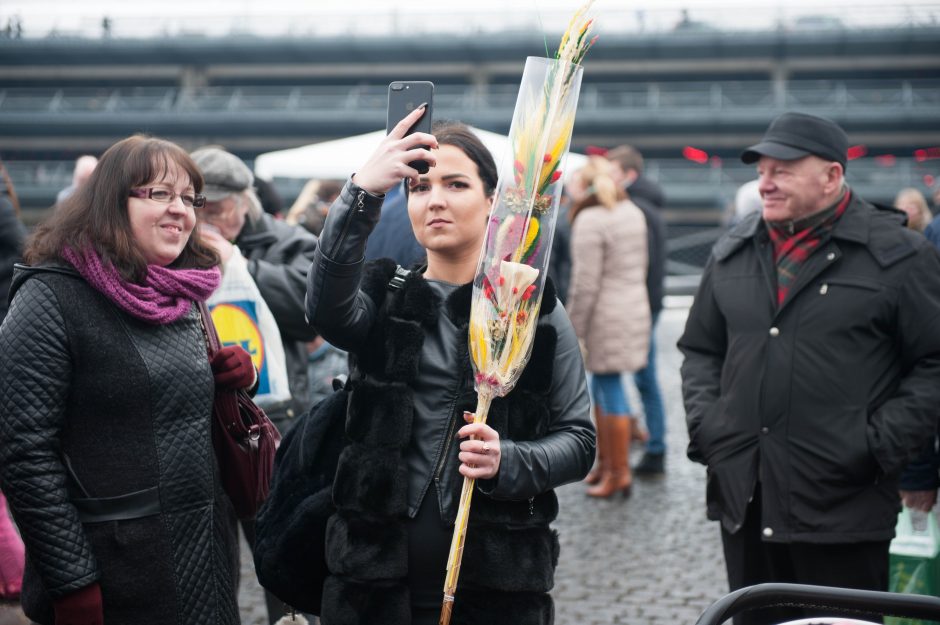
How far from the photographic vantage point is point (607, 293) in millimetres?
7449

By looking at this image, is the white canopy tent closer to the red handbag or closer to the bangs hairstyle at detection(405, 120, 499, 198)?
the red handbag

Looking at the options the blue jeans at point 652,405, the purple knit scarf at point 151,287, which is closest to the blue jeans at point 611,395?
the blue jeans at point 652,405

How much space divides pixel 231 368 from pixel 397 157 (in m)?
0.99

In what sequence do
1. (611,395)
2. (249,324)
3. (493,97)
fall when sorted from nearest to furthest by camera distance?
(249,324) → (611,395) → (493,97)

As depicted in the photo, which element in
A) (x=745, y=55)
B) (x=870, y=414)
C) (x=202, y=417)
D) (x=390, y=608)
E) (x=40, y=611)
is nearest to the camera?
(x=390, y=608)

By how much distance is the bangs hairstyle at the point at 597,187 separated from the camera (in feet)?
23.9

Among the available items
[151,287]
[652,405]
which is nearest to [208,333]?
[151,287]

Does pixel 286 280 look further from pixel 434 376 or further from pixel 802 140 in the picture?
pixel 802 140

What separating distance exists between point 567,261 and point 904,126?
40.1 metres

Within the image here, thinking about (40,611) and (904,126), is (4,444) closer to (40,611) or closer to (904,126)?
(40,611)

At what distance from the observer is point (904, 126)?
44344 millimetres

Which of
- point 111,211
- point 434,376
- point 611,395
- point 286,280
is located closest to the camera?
point 434,376

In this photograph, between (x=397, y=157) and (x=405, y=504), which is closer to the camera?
(x=397, y=157)

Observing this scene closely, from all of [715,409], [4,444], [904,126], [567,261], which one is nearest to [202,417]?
[4,444]
